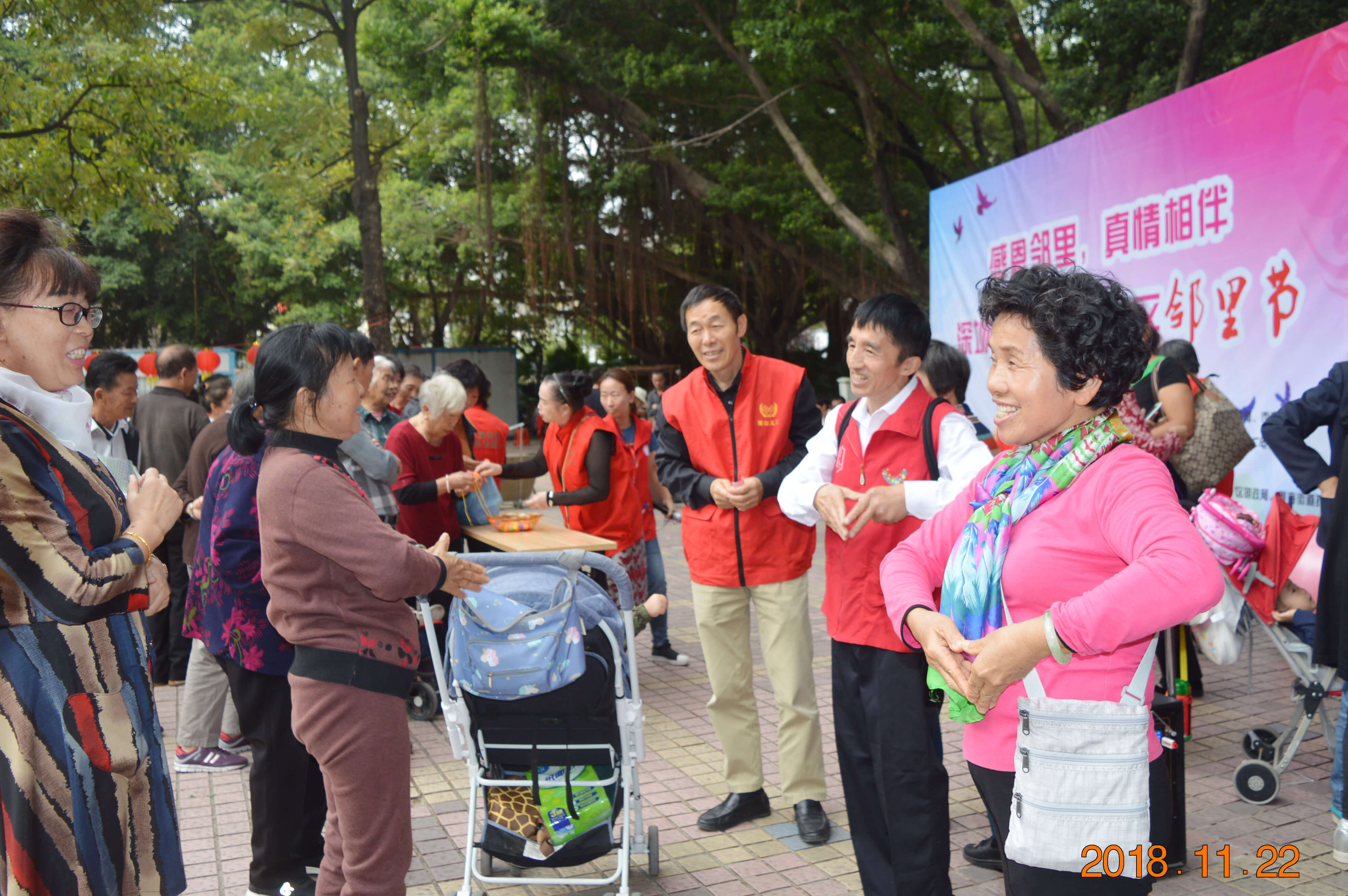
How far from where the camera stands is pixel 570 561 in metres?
2.78

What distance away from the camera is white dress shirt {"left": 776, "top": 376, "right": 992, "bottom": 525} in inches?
99.4

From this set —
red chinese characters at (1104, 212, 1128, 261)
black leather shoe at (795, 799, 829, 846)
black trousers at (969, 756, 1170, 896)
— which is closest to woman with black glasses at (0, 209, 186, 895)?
black trousers at (969, 756, 1170, 896)

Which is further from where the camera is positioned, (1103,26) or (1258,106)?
(1103,26)

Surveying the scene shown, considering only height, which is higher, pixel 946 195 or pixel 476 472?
pixel 946 195

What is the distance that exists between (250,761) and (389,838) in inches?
92.3

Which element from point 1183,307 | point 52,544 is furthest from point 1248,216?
point 52,544

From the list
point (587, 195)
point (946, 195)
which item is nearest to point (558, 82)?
point (587, 195)

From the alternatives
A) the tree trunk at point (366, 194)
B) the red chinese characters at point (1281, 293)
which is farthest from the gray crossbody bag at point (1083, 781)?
the tree trunk at point (366, 194)

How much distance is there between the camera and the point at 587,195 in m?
14.9

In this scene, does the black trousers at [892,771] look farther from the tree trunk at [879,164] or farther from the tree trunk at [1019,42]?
the tree trunk at [1019,42]

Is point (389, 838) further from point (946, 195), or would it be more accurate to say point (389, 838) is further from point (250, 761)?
point (946, 195)

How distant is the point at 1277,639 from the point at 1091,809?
105 inches

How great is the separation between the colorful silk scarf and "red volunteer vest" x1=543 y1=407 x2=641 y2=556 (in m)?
3.44

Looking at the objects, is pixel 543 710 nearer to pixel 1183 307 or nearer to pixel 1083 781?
pixel 1083 781
